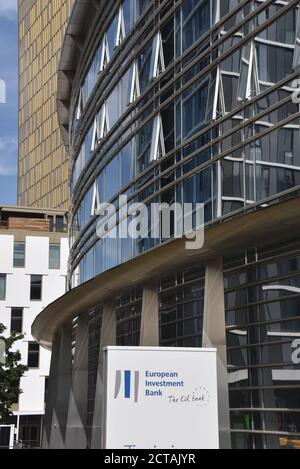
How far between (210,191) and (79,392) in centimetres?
1375

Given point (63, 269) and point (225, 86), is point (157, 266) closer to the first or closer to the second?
point (225, 86)

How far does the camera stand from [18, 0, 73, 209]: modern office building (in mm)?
115875

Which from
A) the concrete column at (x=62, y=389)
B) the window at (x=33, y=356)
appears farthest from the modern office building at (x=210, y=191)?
the window at (x=33, y=356)

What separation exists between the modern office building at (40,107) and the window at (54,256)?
140 feet

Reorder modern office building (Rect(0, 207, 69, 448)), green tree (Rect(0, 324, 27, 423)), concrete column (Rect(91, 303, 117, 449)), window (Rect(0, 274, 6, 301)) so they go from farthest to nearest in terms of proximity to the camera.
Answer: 1. window (Rect(0, 274, 6, 301))
2. modern office building (Rect(0, 207, 69, 448))
3. green tree (Rect(0, 324, 27, 423))
4. concrete column (Rect(91, 303, 117, 449))

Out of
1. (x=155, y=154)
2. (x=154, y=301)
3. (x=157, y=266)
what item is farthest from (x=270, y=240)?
(x=155, y=154)

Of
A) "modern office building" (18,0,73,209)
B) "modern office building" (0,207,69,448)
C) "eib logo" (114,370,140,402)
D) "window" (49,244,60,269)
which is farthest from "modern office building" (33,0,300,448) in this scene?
"modern office building" (18,0,73,209)

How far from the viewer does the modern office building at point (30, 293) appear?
6219 centimetres

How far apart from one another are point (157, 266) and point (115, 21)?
12.6 metres

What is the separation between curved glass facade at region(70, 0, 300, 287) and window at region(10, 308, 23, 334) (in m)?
31.9

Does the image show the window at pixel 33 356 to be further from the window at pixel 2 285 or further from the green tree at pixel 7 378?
the green tree at pixel 7 378

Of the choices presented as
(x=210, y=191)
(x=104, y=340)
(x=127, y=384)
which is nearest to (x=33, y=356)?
(x=104, y=340)

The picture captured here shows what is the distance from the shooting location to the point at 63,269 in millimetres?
66125

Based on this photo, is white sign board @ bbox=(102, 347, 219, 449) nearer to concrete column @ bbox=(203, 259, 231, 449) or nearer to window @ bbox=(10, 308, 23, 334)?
concrete column @ bbox=(203, 259, 231, 449)
